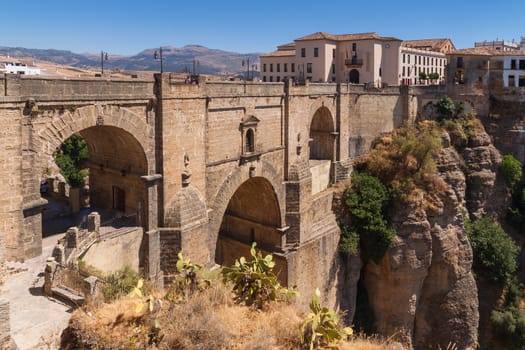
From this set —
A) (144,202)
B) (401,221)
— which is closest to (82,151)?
(144,202)

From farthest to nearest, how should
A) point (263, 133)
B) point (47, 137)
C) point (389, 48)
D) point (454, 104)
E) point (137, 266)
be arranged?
point (389, 48) → point (454, 104) → point (263, 133) → point (137, 266) → point (47, 137)

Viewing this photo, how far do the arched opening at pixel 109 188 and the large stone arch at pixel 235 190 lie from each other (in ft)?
12.0

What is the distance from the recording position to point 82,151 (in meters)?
36.9

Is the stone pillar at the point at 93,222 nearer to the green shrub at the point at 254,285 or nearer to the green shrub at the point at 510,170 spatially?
the green shrub at the point at 254,285

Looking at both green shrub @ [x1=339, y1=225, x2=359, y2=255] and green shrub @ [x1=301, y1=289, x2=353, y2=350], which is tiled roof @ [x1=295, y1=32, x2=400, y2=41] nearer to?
Answer: green shrub @ [x1=339, y1=225, x2=359, y2=255]

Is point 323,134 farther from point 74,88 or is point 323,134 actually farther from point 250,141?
point 74,88

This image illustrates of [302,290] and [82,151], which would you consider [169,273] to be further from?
[82,151]

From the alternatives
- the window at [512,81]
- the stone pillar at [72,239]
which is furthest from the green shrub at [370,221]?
the window at [512,81]

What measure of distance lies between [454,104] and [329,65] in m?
13.1

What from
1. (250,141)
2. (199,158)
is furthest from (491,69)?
(199,158)

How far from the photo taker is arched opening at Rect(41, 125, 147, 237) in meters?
18.2

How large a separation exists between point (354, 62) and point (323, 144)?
18.3 m

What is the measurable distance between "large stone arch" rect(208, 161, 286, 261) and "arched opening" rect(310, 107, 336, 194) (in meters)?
5.25

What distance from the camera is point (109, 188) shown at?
779 inches
